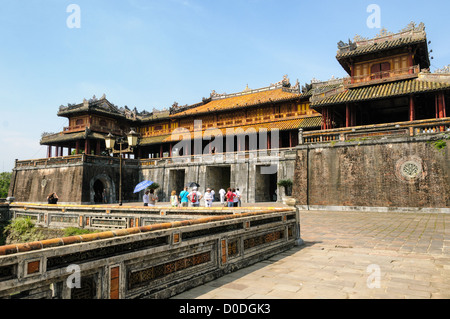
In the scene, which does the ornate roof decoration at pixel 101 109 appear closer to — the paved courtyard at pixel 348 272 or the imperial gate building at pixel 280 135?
the imperial gate building at pixel 280 135

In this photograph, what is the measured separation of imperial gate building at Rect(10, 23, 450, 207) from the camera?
54.5 feet

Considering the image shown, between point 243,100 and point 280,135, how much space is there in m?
6.20

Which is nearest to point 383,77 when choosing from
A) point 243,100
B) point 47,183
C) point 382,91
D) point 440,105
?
point 382,91

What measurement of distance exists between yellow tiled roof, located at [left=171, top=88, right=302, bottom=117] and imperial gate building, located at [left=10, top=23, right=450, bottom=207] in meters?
0.15

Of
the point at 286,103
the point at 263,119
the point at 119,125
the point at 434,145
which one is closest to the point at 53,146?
the point at 119,125

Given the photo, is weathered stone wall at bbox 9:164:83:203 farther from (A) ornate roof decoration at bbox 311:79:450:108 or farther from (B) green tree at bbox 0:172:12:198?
(A) ornate roof decoration at bbox 311:79:450:108

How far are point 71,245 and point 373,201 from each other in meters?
15.9

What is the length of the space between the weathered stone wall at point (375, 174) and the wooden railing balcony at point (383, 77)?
226 inches

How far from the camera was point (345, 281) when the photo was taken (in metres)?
4.19

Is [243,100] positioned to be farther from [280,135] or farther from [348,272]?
[348,272]

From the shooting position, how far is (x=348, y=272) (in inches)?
184

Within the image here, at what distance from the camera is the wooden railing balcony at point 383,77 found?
19000 millimetres

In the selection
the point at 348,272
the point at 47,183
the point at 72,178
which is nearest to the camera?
the point at 348,272
